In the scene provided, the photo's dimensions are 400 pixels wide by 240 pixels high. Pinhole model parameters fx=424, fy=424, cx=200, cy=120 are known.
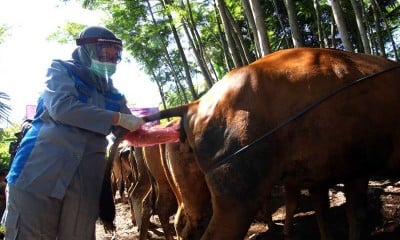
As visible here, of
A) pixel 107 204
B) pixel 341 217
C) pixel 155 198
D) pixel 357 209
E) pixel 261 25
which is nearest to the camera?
pixel 107 204

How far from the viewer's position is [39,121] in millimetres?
3090

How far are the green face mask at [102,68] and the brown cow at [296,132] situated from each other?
0.87 metres

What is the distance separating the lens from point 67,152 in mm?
2982

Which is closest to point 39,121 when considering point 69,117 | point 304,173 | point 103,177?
point 69,117

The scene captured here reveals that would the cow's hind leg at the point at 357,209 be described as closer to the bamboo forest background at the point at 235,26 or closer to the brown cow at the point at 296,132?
the brown cow at the point at 296,132

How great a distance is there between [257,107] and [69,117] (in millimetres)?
1337

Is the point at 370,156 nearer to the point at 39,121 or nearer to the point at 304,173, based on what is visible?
the point at 304,173

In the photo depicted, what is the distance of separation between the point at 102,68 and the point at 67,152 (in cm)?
72

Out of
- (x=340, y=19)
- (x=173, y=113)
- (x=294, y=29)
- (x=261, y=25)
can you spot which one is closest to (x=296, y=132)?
(x=173, y=113)

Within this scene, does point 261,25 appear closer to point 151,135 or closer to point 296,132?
point 151,135

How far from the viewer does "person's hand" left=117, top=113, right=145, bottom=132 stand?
10.3ft

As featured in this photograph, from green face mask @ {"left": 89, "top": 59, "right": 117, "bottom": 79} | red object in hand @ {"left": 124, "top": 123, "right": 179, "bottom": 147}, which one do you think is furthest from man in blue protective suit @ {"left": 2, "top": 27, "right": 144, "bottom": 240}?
red object in hand @ {"left": 124, "top": 123, "right": 179, "bottom": 147}

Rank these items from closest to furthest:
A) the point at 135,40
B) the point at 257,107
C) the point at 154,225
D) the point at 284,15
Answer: the point at 257,107
the point at 154,225
the point at 284,15
the point at 135,40

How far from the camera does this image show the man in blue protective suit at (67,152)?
290cm
